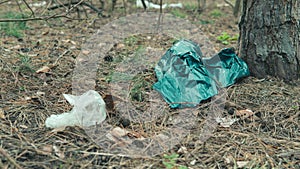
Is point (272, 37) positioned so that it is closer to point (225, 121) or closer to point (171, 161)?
point (225, 121)

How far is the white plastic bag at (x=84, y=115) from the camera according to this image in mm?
1656

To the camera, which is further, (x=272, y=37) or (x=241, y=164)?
(x=272, y=37)

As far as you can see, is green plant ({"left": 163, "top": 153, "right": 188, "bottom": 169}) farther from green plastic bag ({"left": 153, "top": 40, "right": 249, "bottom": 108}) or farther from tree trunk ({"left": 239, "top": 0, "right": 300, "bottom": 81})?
tree trunk ({"left": 239, "top": 0, "right": 300, "bottom": 81})

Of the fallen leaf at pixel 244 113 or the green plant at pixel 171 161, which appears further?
the fallen leaf at pixel 244 113

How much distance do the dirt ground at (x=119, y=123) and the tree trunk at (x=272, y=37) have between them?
9 cm

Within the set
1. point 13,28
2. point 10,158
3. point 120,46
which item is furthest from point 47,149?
point 13,28

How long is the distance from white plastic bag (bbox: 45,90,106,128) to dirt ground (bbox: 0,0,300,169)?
5 cm

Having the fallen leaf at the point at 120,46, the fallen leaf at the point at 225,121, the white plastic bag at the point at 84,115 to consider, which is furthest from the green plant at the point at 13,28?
the fallen leaf at the point at 225,121

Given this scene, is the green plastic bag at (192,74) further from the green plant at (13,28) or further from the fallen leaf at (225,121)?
the green plant at (13,28)

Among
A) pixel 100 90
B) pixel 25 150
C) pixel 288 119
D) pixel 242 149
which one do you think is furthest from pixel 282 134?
pixel 25 150

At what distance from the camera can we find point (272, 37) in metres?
2.22

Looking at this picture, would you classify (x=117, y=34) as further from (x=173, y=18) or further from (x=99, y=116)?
(x=99, y=116)

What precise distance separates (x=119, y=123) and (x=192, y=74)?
609mm

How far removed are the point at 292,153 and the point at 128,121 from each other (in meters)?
0.84
